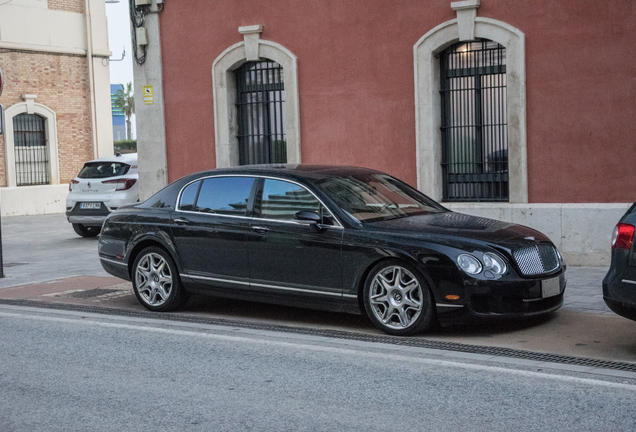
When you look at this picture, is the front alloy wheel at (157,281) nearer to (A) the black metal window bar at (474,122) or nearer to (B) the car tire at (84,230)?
(A) the black metal window bar at (474,122)

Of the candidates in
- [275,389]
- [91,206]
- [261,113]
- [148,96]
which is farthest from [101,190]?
[275,389]

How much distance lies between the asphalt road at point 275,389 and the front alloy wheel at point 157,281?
4.22ft

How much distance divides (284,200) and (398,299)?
62.1 inches

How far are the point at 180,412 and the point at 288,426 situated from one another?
764 millimetres

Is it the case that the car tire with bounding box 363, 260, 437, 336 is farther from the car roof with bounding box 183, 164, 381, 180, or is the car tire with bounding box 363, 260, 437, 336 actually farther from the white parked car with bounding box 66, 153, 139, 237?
the white parked car with bounding box 66, 153, 139, 237

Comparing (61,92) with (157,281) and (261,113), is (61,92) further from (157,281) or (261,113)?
(157,281)

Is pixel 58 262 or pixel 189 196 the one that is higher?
pixel 189 196

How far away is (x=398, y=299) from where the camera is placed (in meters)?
7.39

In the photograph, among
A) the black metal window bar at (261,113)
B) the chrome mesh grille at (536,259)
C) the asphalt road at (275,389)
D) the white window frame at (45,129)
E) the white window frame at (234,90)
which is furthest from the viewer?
the white window frame at (45,129)

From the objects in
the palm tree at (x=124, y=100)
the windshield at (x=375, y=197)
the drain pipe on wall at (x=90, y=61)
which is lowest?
the windshield at (x=375, y=197)

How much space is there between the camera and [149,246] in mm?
9188

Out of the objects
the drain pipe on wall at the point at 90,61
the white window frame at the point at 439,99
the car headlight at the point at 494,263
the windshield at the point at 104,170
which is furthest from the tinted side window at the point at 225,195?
the drain pipe on wall at the point at 90,61

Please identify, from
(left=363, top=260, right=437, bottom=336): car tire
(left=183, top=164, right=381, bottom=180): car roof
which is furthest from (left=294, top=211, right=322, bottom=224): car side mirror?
(left=363, top=260, right=437, bottom=336): car tire

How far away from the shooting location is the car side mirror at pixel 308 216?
25.4 ft
